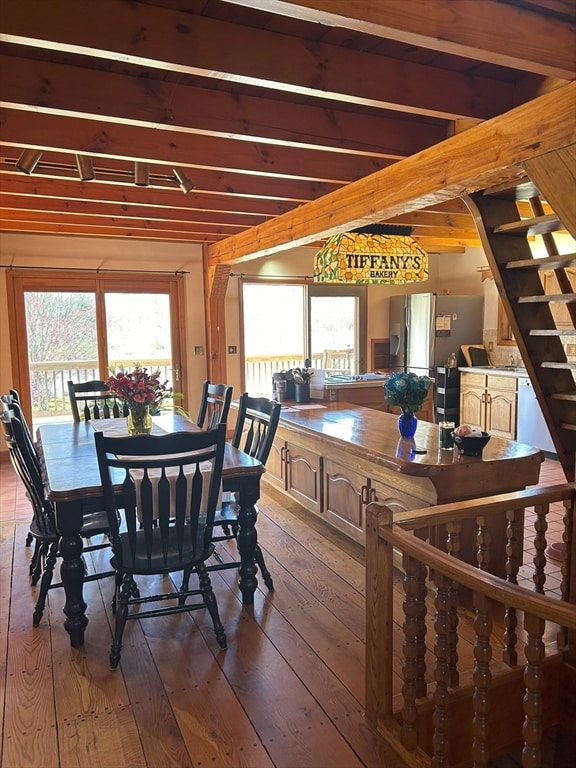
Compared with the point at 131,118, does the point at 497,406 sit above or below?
below

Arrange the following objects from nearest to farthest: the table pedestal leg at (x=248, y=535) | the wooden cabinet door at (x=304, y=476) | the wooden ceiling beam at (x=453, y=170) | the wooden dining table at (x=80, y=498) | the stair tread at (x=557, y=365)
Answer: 1. the wooden ceiling beam at (x=453, y=170)
2. the wooden dining table at (x=80, y=498)
3. the stair tread at (x=557, y=365)
4. the table pedestal leg at (x=248, y=535)
5. the wooden cabinet door at (x=304, y=476)

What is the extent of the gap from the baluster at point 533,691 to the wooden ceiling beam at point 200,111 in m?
2.48

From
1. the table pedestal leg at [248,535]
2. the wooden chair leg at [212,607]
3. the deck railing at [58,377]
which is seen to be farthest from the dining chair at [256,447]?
the deck railing at [58,377]

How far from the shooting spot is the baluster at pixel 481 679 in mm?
1576

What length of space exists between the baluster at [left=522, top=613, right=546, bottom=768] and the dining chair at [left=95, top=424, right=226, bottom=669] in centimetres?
132

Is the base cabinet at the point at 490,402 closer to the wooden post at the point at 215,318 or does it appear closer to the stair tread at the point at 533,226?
the wooden post at the point at 215,318

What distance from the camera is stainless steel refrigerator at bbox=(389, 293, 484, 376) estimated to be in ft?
23.7

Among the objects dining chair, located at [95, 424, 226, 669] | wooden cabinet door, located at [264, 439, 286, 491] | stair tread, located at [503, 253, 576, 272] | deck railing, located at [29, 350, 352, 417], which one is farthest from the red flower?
deck railing, located at [29, 350, 352, 417]

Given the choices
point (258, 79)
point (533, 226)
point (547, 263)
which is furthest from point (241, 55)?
point (547, 263)

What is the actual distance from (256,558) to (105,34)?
2.46 metres

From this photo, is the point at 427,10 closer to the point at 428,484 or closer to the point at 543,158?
the point at 543,158

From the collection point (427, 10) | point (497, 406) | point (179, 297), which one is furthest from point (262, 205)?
point (497, 406)

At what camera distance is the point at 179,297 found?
22.4 ft

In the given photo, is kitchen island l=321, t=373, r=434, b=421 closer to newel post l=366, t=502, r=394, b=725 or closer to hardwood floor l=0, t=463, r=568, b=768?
hardwood floor l=0, t=463, r=568, b=768
